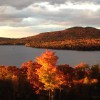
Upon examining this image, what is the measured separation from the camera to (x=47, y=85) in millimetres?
58750

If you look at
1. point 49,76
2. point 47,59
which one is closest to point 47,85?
point 49,76

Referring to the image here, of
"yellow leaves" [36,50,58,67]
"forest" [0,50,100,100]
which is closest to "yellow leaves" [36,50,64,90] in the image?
"forest" [0,50,100,100]

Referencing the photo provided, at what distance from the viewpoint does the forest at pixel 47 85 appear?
58.9 meters

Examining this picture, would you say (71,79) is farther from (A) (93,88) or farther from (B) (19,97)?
(B) (19,97)

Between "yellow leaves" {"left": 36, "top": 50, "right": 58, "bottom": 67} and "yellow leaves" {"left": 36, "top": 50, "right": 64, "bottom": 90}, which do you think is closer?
"yellow leaves" {"left": 36, "top": 50, "right": 64, "bottom": 90}

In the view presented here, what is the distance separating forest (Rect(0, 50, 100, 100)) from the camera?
5888 centimetres

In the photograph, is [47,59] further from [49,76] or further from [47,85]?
[47,85]

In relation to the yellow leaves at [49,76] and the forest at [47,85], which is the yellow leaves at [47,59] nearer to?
the forest at [47,85]

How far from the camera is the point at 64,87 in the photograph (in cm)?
6241

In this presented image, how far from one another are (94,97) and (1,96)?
16.0m

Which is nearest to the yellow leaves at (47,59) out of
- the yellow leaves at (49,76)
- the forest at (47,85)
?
the forest at (47,85)

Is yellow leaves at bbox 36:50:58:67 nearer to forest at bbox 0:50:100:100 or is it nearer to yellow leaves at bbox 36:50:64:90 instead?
forest at bbox 0:50:100:100

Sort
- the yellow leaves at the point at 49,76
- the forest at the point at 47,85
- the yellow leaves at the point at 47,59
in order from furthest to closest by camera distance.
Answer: the yellow leaves at the point at 47,59
the forest at the point at 47,85
the yellow leaves at the point at 49,76

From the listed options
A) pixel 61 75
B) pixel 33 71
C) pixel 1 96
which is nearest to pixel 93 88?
pixel 61 75
